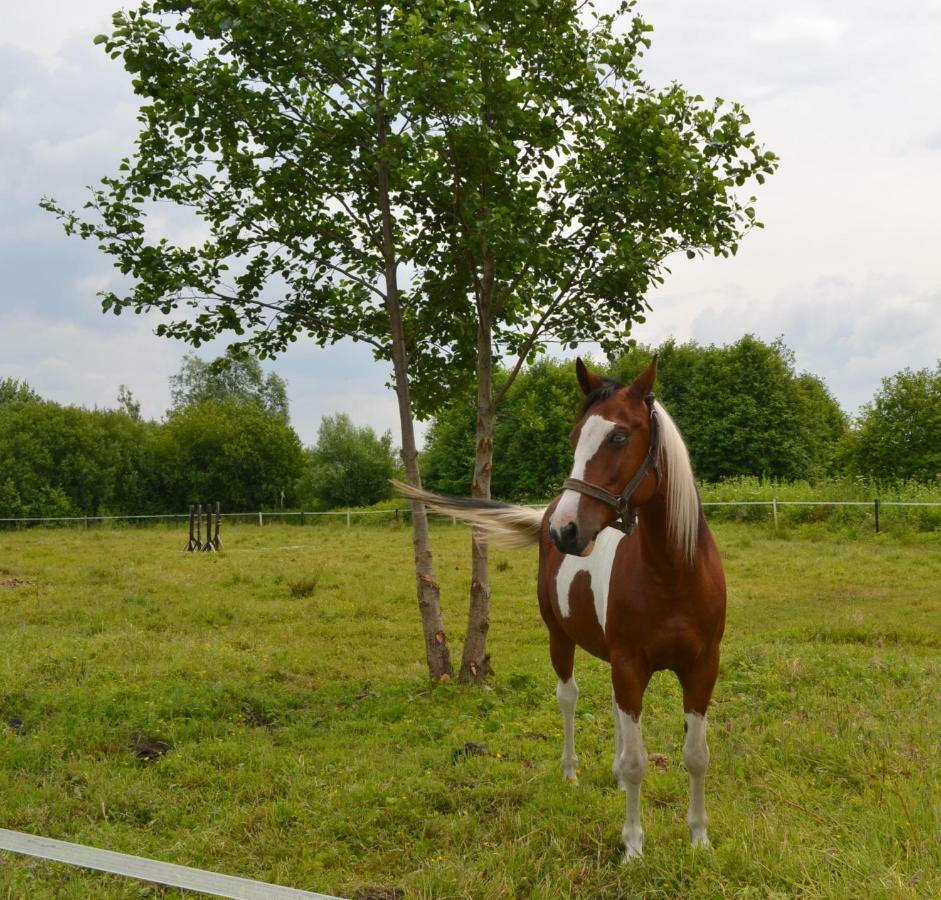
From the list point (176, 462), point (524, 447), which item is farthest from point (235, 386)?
point (524, 447)

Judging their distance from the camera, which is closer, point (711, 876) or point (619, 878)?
point (711, 876)

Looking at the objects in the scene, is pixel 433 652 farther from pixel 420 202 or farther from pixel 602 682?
pixel 420 202

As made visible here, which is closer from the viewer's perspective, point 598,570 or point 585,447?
point 585,447

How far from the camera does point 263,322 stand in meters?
8.83

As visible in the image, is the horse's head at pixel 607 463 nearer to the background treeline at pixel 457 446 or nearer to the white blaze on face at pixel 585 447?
the white blaze on face at pixel 585 447

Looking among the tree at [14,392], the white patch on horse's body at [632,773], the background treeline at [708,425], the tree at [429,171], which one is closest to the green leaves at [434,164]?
the tree at [429,171]

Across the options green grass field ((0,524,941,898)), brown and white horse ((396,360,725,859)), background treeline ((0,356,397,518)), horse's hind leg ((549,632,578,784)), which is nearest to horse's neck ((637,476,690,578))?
brown and white horse ((396,360,725,859))

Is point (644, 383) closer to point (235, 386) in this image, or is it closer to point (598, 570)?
point (598, 570)

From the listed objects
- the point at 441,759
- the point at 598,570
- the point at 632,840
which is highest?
the point at 598,570

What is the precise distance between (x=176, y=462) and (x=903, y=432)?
37.6 m

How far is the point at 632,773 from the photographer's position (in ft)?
13.7

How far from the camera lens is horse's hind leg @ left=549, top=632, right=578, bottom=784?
18.1 ft

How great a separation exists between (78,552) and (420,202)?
18261 mm

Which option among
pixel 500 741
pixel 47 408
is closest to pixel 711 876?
pixel 500 741
